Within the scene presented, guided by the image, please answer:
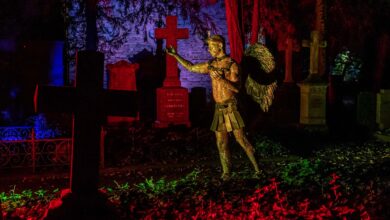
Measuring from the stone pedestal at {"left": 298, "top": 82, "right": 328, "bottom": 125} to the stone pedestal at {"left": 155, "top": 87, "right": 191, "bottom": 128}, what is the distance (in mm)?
3436

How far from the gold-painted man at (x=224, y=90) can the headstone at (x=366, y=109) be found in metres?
9.74

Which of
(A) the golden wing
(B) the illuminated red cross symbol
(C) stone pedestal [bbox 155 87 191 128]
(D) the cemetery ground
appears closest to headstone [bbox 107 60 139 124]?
(B) the illuminated red cross symbol

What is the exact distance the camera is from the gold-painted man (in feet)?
22.2

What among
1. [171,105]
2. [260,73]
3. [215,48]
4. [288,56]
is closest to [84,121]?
[215,48]

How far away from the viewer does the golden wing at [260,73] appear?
713cm

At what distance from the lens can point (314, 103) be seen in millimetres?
14492

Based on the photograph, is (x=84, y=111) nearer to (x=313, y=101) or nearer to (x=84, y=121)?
(x=84, y=121)

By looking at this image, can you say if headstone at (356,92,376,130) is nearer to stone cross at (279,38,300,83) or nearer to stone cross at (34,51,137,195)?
stone cross at (279,38,300,83)

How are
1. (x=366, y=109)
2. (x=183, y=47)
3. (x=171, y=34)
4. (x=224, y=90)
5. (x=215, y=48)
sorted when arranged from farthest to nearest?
(x=183, y=47)
(x=366, y=109)
(x=171, y=34)
(x=224, y=90)
(x=215, y=48)

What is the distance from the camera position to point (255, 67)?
7219mm

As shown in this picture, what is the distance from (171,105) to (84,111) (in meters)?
9.53

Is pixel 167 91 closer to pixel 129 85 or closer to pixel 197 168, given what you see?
pixel 129 85

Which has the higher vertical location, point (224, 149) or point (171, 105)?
point (171, 105)

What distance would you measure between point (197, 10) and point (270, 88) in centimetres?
1283
